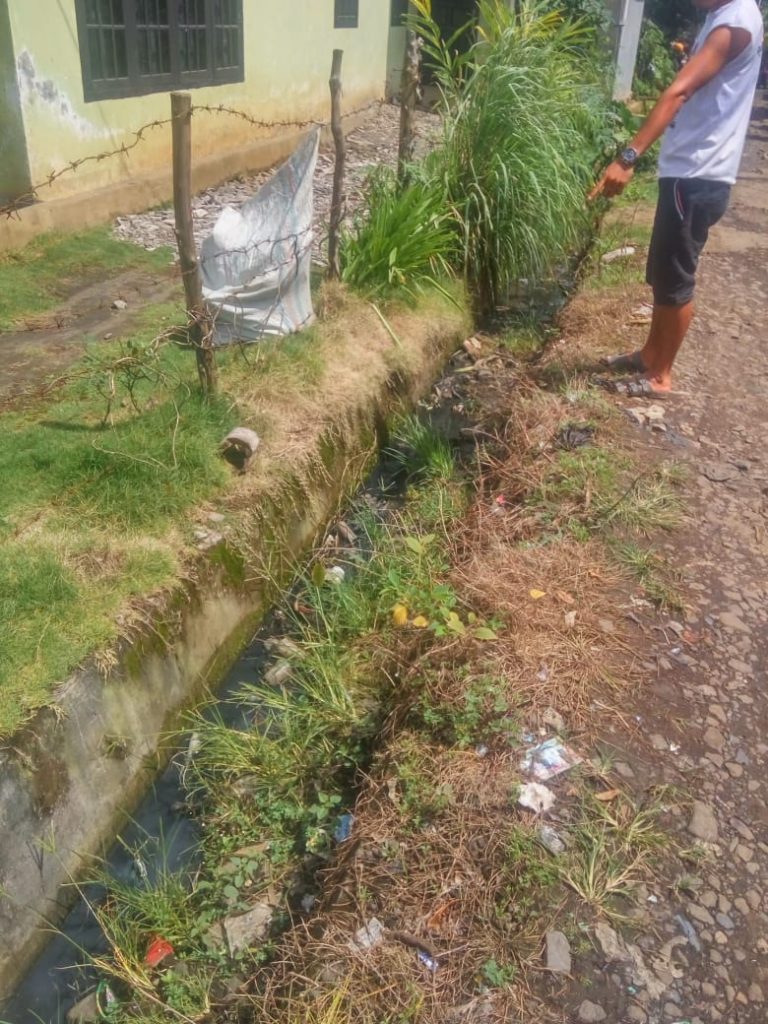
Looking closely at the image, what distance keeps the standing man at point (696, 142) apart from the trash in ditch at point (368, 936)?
2.75 m

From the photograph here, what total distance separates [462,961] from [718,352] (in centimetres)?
363

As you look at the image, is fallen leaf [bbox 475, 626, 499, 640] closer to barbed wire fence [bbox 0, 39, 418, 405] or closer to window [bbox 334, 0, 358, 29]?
barbed wire fence [bbox 0, 39, 418, 405]

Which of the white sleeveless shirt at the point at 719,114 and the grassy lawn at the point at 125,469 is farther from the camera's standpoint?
the white sleeveless shirt at the point at 719,114

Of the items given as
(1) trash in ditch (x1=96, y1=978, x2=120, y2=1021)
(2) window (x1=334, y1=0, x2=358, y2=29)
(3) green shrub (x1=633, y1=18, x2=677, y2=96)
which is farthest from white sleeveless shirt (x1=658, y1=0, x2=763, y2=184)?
(3) green shrub (x1=633, y1=18, x2=677, y2=96)

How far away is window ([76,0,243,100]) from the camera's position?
5.94m

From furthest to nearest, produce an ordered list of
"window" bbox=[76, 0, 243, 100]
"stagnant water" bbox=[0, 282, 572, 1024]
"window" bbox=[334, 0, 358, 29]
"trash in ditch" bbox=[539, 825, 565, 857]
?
"window" bbox=[334, 0, 358, 29] < "window" bbox=[76, 0, 243, 100] < "stagnant water" bbox=[0, 282, 572, 1024] < "trash in ditch" bbox=[539, 825, 565, 857]

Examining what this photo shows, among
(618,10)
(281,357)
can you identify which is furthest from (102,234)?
(618,10)

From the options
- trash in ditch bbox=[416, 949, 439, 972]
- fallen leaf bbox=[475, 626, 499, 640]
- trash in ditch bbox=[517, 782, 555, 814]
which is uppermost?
fallen leaf bbox=[475, 626, 499, 640]

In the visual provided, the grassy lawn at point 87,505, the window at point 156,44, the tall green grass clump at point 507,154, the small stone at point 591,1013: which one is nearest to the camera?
the small stone at point 591,1013

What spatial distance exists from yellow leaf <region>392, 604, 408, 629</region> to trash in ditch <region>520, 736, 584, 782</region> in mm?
865

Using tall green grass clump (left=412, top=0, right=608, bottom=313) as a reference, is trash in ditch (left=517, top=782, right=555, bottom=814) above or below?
below

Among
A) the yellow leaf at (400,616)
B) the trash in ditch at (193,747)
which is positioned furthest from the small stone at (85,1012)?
the yellow leaf at (400,616)

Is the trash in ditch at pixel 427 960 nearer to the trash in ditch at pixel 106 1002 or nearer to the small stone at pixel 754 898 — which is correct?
the small stone at pixel 754 898

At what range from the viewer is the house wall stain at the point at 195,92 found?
5.46 meters
